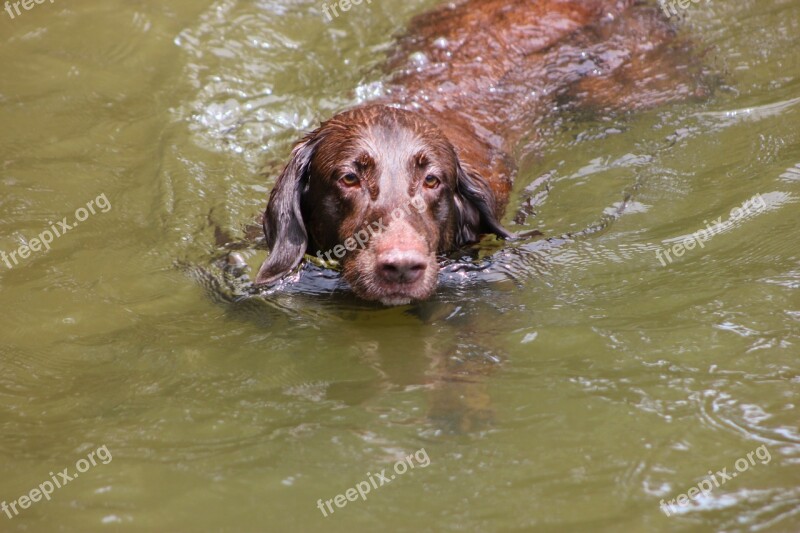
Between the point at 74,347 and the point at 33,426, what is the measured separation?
71 centimetres

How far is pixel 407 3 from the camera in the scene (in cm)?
807

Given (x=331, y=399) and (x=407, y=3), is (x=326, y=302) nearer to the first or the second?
(x=331, y=399)

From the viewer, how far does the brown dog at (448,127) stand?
15.0 ft

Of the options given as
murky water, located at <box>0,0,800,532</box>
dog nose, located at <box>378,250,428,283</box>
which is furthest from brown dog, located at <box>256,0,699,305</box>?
murky water, located at <box>0,0,800,532</box>

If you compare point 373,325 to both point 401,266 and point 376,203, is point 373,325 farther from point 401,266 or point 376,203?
point 376,203

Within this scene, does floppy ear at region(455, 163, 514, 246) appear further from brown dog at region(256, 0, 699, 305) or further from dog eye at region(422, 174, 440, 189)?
dog eye at region(422, 174, 440, 189)

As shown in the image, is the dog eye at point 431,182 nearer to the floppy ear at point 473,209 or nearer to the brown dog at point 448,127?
the brown dog at point 448,127

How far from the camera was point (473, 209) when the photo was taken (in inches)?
209

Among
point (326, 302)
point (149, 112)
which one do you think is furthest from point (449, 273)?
point (149, 112)

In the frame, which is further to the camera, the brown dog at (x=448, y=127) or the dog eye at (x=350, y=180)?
the dog eye at (x=350, y=180)

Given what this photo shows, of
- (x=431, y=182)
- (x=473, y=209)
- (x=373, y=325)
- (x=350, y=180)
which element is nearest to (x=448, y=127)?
(x=473, y=209)

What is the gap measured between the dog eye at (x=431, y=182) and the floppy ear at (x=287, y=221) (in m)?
0.76

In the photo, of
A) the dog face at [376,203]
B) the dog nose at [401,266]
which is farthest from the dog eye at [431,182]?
the dog nose at [401,266]

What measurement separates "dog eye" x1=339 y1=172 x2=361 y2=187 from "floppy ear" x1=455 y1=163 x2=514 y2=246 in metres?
0.71
